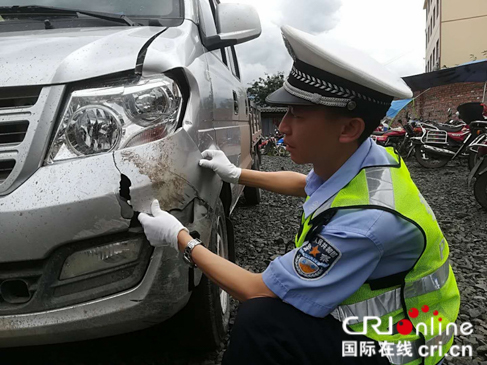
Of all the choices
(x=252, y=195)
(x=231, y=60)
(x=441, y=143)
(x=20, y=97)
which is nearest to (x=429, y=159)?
(x=441, y=143)

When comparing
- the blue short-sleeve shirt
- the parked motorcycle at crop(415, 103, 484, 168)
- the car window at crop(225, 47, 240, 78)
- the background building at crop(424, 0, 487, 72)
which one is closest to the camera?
the blue short-sleeve shirt

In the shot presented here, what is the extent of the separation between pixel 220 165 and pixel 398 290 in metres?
0.87

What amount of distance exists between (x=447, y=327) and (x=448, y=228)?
3.05m

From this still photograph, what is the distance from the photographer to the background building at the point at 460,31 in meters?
23.2

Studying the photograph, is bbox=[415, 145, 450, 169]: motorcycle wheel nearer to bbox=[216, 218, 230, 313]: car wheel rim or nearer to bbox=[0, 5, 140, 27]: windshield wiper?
bbox=[216, 218, 230, 313]: car wheel rim

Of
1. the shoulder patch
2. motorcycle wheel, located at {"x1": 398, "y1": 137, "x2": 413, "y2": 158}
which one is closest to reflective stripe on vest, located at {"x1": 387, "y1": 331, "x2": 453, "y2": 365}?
the shoulder patch

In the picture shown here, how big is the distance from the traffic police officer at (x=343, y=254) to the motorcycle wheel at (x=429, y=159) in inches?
282

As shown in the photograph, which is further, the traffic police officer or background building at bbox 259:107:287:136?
background building at bbox 259:107:287:136

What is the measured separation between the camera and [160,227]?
127 cm

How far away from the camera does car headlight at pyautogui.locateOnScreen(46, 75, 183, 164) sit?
1.30 metres

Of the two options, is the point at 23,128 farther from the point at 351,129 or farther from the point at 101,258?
the point at 351,129

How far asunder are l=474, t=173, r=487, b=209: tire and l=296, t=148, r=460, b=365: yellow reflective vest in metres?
3.69

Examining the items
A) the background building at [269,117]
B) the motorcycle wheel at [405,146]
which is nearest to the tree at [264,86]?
the background building at [269,117]

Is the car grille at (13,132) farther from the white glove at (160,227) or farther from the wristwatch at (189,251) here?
the wristwatch at (189,251)
